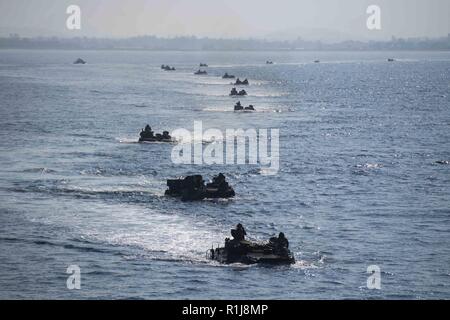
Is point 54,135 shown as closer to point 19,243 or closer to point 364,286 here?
point 19,243

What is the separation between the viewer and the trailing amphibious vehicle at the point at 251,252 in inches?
2790

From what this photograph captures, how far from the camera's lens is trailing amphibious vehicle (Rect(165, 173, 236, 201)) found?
94688 mm

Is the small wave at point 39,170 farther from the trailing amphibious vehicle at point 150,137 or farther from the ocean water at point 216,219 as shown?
the trailing amphibious vehicle at point 150,137

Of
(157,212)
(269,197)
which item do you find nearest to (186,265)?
(157,212)

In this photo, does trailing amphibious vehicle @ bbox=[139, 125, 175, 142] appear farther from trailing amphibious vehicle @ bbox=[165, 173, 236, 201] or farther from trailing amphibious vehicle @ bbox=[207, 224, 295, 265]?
trailing amphibious vehicle @ bbox=[207, 224, 295, 265]

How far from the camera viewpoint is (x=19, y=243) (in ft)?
250

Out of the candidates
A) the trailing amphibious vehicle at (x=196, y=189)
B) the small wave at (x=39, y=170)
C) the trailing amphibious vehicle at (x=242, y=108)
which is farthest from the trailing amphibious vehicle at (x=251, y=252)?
the trailing amphibious vehicle at (x=242, y=108)

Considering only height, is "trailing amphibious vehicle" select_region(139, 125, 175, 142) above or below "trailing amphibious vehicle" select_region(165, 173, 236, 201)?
above

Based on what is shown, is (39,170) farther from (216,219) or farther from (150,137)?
(216,219)

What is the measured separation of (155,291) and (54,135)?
90.1 meters

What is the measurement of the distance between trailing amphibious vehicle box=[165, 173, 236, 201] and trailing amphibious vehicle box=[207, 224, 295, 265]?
22.6 meters

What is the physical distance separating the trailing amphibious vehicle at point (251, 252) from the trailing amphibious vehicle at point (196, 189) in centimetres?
2265

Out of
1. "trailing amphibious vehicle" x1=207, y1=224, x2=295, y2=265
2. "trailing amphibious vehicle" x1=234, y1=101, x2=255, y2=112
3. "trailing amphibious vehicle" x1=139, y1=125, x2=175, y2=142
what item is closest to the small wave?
"trailing amphibious vehicle" x1=139, y1=125, x2=175, y2=142
